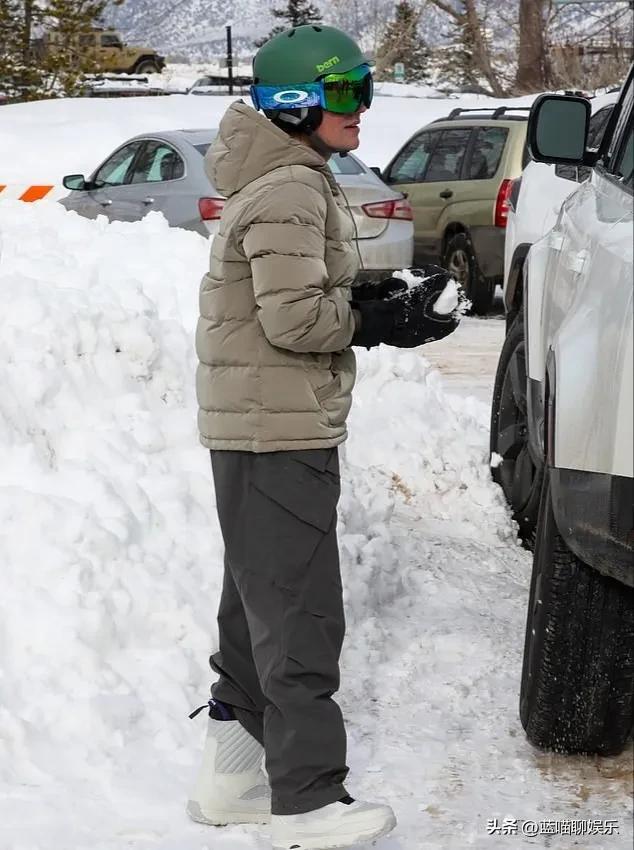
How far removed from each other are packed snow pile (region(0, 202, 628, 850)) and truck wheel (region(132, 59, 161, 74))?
178 ft

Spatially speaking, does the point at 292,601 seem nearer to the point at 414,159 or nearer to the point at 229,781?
the point at 229,781

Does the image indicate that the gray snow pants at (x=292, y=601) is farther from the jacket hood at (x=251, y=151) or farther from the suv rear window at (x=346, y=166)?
the suv rear window at (x=346, y=166)

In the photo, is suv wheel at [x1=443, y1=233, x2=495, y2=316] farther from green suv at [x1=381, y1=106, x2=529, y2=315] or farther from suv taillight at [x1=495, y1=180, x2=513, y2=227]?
suv taillight at [x1=495, y1=180, x2=513, y2=227]

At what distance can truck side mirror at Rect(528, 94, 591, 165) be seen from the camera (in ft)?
14.5

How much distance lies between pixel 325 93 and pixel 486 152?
10600 mm

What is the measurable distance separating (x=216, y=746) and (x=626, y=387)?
60.8 inches

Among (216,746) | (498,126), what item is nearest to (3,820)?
(216,746)

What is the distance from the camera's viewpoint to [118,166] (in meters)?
13.2

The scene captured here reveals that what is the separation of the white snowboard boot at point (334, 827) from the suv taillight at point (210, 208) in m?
8.40

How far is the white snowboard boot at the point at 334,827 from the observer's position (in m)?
3.17

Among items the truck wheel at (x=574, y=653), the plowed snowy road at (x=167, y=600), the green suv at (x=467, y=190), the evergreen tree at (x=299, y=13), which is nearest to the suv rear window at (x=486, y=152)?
the green suv at (x=467, y=190)

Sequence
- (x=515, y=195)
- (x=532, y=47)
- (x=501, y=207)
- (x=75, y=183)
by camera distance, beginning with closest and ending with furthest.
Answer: (x=515, y=195) < (x=501, y=207) < (x=75, y=183) < (x=532, y=47)

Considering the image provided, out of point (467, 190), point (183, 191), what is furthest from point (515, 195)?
point (467, 190)

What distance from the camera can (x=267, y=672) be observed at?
10.6ft
